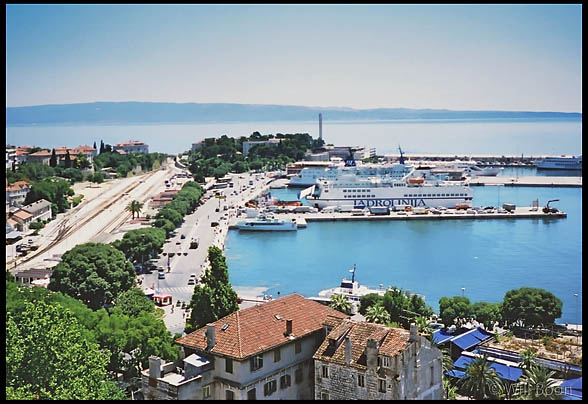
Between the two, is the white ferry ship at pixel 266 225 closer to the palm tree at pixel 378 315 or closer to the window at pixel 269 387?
the palm tree at pixel 378 315

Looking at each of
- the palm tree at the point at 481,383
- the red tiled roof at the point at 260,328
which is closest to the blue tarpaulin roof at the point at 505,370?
the palm tree at the point at 481,383

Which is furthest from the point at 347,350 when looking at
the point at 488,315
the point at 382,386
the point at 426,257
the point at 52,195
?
the point at 52,195

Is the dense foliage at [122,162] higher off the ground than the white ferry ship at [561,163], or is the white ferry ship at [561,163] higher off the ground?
the dense foliage at [122,162]

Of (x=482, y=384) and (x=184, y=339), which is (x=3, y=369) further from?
(x=482, y=384)

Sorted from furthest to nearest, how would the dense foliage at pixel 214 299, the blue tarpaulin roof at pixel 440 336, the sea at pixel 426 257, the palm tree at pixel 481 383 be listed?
the sea at pixel 426 257 < the blue tarpaulin roof at pixel 440 336 < the dense foliage at pixel 214 299 < the palm tree at pixel 481 383

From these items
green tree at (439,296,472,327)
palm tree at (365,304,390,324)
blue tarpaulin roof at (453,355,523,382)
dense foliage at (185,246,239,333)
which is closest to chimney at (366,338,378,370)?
dense foliage at (185,246,239,333)

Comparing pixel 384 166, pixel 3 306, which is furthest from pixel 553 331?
pixel 384 166

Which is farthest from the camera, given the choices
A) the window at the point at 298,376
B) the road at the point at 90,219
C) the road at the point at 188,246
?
the road at the point at 90,219

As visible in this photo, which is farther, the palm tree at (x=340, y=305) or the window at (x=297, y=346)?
the palm tree at (x=340, y=305)
